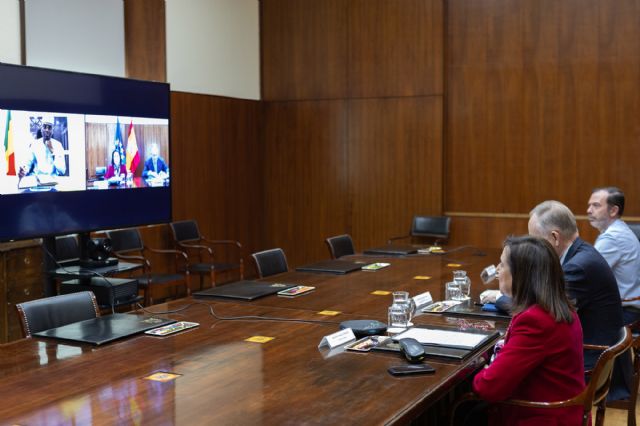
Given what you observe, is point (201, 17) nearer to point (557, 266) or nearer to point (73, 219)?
point (73, 219)

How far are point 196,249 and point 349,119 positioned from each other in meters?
2.39

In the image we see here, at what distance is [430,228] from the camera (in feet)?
27.0

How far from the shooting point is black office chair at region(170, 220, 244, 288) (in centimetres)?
739

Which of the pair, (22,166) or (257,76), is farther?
(257,76)

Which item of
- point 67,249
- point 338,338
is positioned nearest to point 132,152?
point 67,249

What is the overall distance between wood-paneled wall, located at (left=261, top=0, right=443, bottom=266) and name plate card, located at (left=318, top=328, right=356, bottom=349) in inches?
219

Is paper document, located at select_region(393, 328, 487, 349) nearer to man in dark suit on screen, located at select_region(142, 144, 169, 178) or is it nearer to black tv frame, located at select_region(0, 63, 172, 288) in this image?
black tv frame, located at select_region(0, 63, 172, 288)

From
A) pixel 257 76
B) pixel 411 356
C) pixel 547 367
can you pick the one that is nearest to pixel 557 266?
pixel 547 367

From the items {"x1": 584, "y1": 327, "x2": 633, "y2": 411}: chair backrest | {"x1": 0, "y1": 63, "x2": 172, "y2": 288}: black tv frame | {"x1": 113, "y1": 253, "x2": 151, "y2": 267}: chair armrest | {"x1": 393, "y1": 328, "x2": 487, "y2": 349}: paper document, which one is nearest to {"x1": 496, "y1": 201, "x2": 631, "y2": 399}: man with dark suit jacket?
{"x1": 393, "y1": 328, "x2": 487, "y2": 349}: paper document

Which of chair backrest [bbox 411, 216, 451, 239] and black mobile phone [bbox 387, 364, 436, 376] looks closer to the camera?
black mobile phone [bbox 387, 364, 436, 376]

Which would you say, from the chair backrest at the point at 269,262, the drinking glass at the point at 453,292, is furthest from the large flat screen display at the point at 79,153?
the drinking glass at the point at 453,292

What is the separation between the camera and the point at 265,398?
2.32 meters

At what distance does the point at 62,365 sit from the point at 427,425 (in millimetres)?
1630

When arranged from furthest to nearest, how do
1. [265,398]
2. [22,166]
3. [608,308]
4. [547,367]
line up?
[22,166]
[608,308]
[547,367]
[265,398]
